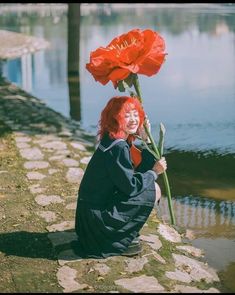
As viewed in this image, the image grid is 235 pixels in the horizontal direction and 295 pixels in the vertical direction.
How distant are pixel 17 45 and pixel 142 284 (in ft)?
61.4

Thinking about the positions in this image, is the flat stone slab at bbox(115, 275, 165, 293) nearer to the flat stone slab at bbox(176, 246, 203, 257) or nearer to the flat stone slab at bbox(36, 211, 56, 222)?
the flat stone slab at bbox(176, 246, 203, 257)

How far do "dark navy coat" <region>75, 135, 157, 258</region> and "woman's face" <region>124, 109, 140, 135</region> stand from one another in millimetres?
122

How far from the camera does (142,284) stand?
3.53m

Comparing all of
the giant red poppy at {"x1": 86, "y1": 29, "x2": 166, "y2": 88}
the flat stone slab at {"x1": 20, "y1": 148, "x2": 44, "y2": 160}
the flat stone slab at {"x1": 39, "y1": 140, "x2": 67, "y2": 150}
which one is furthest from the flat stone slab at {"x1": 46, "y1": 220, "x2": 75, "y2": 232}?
the flat stone slab at {"x1": 39, "y1": 140, "x2": 67, "y2": 150}

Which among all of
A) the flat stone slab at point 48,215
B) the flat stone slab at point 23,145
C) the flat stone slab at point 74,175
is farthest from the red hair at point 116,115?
the flat stone slab at point 23,145

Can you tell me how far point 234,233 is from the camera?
4.86m

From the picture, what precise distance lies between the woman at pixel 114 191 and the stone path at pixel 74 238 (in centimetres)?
17

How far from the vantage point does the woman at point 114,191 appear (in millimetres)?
3735

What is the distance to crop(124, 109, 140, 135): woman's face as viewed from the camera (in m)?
3.78

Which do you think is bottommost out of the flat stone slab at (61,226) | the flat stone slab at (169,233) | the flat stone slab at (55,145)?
the flat stone slab at (169,233)

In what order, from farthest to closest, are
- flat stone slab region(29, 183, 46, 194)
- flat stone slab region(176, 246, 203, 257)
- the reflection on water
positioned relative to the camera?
1. flat stone slab region(29, 183, 46, 194)
2. the reflection on water
3. flat stone slab region(176, 246, 203, 257)

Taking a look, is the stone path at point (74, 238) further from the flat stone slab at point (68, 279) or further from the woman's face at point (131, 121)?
the woman's face at point (131, 121)

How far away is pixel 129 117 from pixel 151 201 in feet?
2.15

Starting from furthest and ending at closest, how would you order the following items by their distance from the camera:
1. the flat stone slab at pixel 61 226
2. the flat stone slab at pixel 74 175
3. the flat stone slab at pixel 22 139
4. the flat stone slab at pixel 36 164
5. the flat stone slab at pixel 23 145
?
the flat stone slab at pixel 22 139 → the flat stone slab at pixel 23 145 → the flat stone slab at pixel 36 164 → the flat stone slab at pixel 74 175 → the flat stone slab at pixel 61 226
